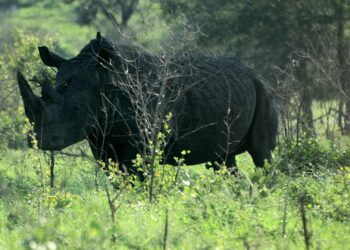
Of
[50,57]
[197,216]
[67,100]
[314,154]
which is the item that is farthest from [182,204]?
[314,154]

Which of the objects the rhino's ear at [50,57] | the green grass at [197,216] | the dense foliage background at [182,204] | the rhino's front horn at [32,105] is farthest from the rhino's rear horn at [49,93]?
the green grass at [197,216]

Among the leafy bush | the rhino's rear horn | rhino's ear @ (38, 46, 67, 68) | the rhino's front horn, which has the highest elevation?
rhino's ear @ (38, 46, 67, 68)

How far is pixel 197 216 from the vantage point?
847 centimetres

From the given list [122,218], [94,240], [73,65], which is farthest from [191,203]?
[73,65]

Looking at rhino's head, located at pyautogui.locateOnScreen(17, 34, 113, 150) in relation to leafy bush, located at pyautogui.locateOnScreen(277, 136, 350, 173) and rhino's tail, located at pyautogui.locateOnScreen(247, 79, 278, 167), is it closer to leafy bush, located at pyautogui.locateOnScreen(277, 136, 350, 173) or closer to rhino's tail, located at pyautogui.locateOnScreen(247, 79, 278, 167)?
rhino's tail, located at pyautogui.locateOnScreen(247, 79, 278, 167)

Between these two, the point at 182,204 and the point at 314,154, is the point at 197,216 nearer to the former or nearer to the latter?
the point at 182,204

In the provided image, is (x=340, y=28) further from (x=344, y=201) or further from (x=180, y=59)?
(x=344, y=201)

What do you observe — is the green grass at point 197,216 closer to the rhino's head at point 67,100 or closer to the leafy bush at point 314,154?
the rhino's head at point 67,100

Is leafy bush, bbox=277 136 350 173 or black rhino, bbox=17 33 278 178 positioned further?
leafy bush, bbox=277 136 350 173

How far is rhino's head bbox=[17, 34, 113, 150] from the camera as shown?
11.1 metres

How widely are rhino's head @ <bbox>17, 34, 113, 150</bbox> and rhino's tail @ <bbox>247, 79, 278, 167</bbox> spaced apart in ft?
8.58

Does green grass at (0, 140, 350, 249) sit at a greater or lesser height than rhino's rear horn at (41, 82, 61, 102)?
lesser

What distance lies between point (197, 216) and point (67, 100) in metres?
3.48

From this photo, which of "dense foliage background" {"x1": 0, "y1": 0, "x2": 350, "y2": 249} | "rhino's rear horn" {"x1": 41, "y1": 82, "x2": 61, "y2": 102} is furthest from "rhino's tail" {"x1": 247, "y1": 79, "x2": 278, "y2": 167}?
"rhino's rear horn" {"x1": 41, "y1": 82, "x2": 61, "y2": 102}
